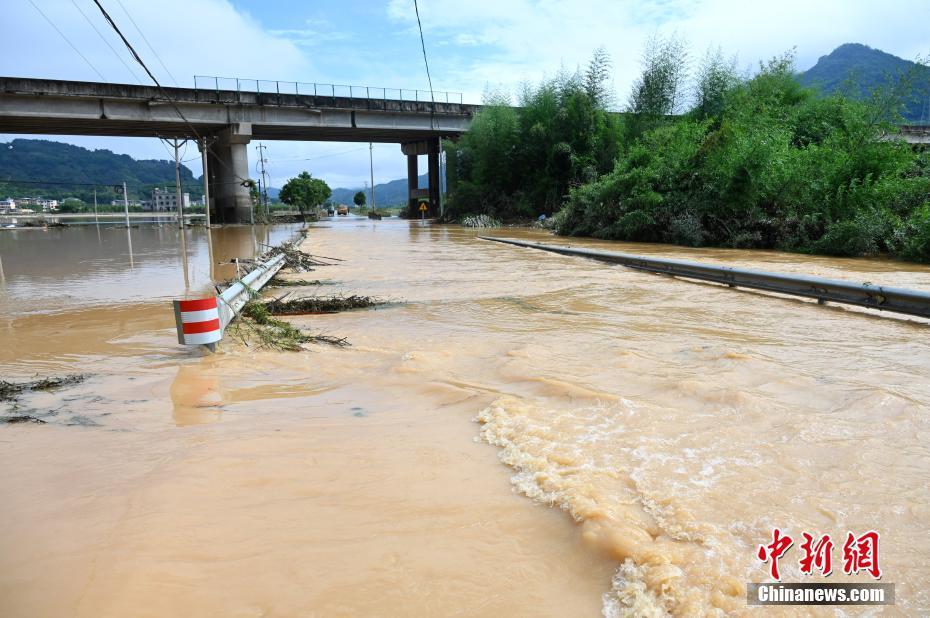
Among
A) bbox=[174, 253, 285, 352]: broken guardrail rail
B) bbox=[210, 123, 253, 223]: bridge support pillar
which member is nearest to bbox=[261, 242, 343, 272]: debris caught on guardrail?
bbox=[174, 253, 285, 352]: broken guardrail rail

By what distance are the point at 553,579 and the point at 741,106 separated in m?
25.1

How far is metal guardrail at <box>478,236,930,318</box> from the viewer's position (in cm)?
734

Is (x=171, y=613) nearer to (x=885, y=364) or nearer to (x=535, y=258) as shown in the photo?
(x=885, y=364)

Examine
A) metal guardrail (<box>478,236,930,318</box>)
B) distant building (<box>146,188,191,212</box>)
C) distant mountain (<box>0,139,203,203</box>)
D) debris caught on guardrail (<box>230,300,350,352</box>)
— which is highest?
distant mountain (<box>0,139,203,203</box>)

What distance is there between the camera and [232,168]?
143 ft

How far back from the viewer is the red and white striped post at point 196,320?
573 cm

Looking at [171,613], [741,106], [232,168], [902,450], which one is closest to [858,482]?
[902,450]

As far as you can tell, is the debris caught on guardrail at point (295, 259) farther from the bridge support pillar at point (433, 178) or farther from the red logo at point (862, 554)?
the bridge support pillar at point (433, 178)

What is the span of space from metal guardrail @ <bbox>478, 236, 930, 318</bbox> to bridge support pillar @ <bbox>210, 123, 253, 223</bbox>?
36280mm

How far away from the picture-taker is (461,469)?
330cm

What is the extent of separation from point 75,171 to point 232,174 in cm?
13931

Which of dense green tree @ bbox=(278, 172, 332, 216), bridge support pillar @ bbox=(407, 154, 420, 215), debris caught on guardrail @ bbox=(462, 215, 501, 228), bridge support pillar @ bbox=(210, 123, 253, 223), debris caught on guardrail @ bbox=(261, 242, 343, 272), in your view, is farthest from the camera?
dense green tree @ bbox=(278, 172, 332, 216)

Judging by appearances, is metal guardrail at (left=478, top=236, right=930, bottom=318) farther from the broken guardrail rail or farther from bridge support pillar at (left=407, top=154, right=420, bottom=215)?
bridge support pillar at (left=407, top=154, right=420, bottom=215)

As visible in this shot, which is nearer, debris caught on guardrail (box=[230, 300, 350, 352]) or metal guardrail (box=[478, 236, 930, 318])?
debris caught on guardrail (box=[230, 300, 350, 352])
